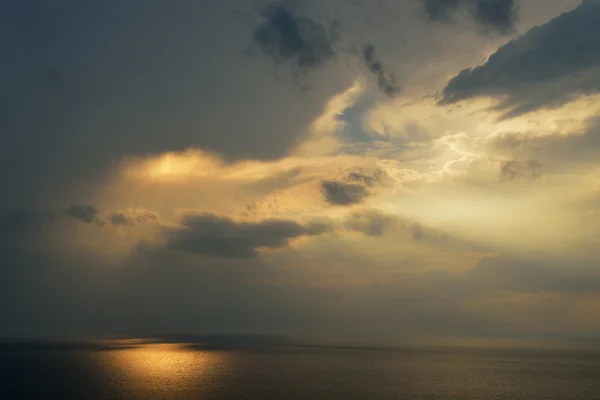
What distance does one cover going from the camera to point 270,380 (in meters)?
130

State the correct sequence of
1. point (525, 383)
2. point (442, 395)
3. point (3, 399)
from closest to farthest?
point (3, 399)
point (442, 395)
point (525, 383)

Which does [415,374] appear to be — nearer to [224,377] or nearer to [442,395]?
[442,395]

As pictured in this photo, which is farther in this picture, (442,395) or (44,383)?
(44,383)

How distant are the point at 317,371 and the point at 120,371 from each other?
6609 cm

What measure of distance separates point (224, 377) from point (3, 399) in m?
58.8

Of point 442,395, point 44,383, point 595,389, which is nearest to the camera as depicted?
point 442,395

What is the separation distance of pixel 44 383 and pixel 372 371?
101838 millimetres

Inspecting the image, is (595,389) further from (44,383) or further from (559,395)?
(44,383)

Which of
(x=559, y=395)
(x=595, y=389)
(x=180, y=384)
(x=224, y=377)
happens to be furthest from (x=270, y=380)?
(x=595, y=389)

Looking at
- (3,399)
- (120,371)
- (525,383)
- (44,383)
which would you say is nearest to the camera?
(3,399)

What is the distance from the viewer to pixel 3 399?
9412 centimetres

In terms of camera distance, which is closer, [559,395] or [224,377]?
[559,395]

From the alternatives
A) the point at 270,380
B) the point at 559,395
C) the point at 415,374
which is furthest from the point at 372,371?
the point at 559,395

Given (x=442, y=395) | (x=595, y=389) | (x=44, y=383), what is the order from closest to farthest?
(x=442, y=395) → (x=44, y=383) → (x=595, y=389)
